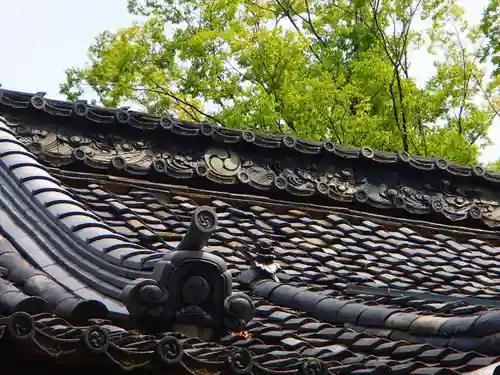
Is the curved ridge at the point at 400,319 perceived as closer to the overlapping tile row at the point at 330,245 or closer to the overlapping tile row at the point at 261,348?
the overlapping tile row at the point at 261,348

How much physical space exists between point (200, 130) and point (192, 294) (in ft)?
11.3

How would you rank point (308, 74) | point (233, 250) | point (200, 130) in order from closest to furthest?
point (233, 250)
point (200, 130)
point (308, 74)

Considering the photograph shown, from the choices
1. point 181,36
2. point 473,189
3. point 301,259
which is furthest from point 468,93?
point 301,259

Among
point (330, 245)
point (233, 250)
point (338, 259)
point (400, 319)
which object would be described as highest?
point (330, 245)

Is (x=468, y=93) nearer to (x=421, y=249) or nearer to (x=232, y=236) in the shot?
(x=421, y=249)

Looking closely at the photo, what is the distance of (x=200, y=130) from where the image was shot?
7102 mm

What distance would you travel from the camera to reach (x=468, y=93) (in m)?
18.0

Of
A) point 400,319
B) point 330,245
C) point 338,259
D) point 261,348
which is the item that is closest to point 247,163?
point 330,245

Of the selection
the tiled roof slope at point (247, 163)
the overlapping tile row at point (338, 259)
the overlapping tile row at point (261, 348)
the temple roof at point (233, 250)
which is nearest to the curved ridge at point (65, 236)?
the temple roof at point (233, 250)

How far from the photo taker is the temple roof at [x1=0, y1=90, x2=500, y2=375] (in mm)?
3770

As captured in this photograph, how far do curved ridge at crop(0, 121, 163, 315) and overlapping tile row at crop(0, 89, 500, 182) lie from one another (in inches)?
46.9

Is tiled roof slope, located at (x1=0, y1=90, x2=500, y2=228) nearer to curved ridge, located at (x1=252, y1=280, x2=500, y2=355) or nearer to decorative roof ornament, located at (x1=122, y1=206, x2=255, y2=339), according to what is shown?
curved ridge, located at (x1=252, y1=280, x2=500, y2=355)

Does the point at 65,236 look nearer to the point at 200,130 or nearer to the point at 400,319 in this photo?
the point at 400,319

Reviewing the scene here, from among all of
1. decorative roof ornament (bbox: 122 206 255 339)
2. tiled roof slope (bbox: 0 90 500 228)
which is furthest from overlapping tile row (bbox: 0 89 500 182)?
A: decorative roof ornament (bbox: 122 206 255 339)
